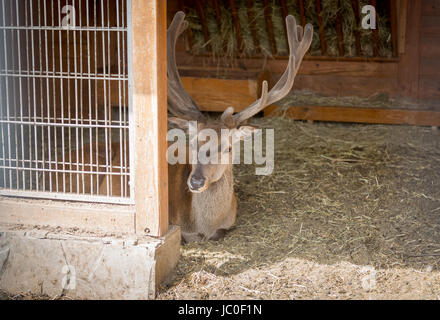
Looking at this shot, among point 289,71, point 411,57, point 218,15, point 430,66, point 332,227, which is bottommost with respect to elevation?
point 332,227

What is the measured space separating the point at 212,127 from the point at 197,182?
1.90ft

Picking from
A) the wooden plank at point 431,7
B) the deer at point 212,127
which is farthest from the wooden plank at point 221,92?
the wooden plank at point 431,7

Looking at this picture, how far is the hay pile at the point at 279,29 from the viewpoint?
7.79 m

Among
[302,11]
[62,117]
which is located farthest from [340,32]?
[62,117]

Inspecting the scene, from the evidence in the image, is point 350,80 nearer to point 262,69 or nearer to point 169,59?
point 262,69

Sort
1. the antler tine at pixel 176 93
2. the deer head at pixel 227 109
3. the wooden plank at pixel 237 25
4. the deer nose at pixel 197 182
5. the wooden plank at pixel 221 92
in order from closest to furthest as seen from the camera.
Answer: the deer nose at pixel 197 182 < the deer head at pixel 227 109 < the antler tine at pixel 176 93 < the wooden plank at pixel 221 92 < the wooden plank at pixel 237 25

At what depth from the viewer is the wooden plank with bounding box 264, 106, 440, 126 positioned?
773 cm

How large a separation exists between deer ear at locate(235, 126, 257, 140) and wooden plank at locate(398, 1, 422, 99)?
3833 mm

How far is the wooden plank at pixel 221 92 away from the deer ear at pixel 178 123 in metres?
2.46

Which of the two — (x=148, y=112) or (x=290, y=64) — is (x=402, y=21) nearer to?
(x=290, y=64)

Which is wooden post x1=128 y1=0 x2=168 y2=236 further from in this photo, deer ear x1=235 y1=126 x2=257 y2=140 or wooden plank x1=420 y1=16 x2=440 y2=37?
wooden plank x1=420 y1=16 x2=440 y2=37

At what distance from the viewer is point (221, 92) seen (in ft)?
24.8

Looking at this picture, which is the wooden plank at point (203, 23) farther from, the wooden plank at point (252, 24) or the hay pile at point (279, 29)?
the wooden plank at point (252, 24)

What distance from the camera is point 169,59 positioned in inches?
202
